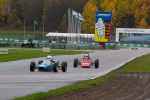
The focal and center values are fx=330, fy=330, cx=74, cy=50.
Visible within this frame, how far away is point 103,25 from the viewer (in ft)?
227

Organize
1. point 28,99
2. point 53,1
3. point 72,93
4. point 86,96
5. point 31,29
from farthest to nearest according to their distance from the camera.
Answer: point 53,1 → point 31,29 → point 72,93 → point 86,96 → point 28,99

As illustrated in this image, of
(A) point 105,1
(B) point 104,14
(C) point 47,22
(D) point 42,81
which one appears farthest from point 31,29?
(D) point 42,81

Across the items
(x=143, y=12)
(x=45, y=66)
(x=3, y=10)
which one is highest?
(x=3, y=10)

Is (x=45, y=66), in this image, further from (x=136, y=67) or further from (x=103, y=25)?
(x=103, y=25)

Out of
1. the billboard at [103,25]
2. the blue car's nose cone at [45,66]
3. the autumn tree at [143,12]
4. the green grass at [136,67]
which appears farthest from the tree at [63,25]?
the blue car's nose cone at [45,66]

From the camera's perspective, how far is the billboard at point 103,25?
6900 cm

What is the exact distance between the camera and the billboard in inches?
2717

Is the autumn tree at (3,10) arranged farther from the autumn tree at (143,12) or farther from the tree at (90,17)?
the autumn tree at (143,12)

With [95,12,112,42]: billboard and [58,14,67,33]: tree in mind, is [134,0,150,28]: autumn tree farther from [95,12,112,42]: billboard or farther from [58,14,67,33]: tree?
[95,12,112,42]: billboard

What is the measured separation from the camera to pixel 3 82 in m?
14.8

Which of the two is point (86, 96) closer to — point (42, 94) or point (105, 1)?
point (42, 94)

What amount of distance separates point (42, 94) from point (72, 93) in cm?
125

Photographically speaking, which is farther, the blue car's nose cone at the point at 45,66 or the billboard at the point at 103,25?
the billboard at the point at 103,25

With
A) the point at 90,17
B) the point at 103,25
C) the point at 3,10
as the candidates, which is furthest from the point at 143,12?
the point at 3,10
